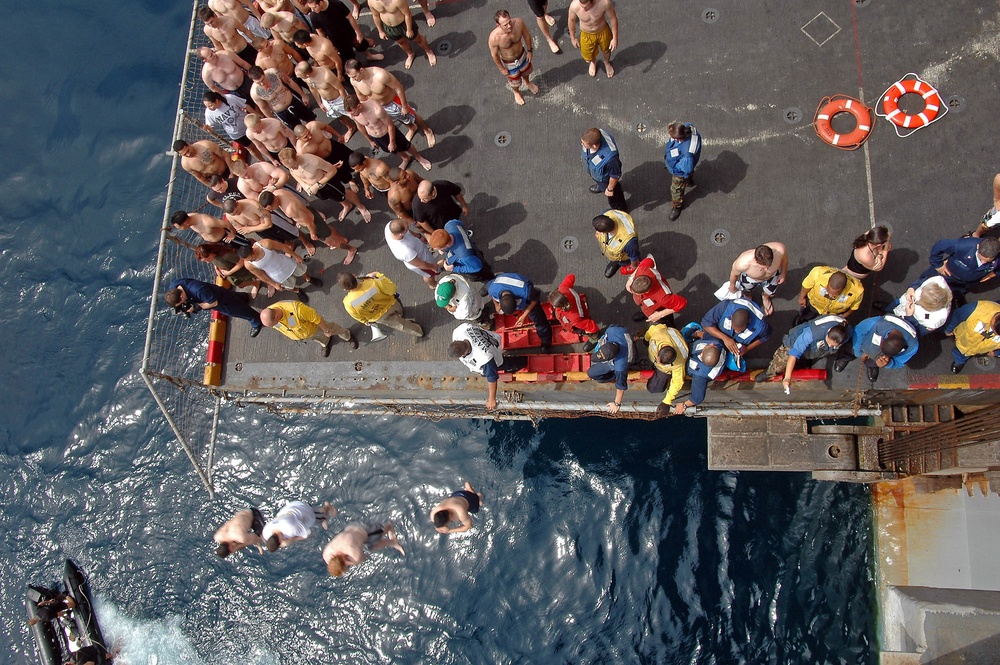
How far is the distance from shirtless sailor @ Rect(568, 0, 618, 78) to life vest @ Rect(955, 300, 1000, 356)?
723 cm

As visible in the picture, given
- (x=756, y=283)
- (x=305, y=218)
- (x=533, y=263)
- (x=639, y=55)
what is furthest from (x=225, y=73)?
(x=756, y=283)

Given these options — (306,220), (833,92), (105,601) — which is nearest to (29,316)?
(105,601)

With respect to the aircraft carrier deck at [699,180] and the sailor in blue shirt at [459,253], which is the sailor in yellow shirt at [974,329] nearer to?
the aircraft carrier deck at [699,180]

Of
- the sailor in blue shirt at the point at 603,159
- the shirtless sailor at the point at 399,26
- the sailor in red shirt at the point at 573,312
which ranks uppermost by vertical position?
the shirtless sailor at the point at 399,26

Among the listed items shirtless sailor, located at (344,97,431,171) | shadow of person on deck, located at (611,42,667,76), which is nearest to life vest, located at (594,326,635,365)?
shirtless sailor, located at (344,97,431,171)

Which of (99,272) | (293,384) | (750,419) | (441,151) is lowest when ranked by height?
(750,419)

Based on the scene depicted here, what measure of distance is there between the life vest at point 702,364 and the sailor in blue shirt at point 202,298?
8144mm

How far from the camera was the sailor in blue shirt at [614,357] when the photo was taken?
8.60 meters

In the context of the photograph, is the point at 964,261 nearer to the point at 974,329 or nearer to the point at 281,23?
the point at 974,329

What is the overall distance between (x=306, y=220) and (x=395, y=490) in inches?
251

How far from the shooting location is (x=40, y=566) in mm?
14766

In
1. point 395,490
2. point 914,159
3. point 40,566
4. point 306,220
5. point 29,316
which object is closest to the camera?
point 914,159

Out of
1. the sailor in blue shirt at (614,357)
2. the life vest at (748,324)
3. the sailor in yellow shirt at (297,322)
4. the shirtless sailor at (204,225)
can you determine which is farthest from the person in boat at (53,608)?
the life vest at (748,324)

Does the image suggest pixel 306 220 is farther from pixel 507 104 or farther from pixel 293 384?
pixel 507 104
